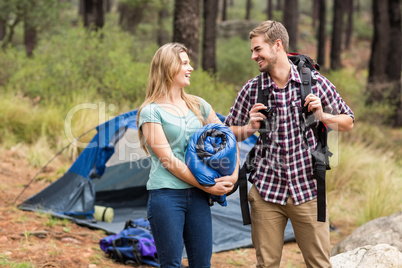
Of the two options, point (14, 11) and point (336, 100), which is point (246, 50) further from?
point (336, 100)

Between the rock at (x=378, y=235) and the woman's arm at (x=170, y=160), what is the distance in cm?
229

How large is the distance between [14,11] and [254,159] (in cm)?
1403

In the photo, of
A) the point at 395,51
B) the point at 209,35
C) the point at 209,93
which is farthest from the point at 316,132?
the point at 395,51

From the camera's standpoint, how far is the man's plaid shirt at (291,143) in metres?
2.81

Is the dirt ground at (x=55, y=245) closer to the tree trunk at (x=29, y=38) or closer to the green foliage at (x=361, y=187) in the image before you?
the green foliage at (x=361, y=187)

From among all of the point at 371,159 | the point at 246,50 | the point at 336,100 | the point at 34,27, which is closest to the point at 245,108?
the point at 336,100

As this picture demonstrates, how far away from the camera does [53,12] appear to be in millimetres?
15977

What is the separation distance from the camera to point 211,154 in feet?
8.72

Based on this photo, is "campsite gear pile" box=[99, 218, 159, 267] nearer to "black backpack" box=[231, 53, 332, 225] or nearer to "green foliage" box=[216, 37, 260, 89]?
"black backpack" box=[231, 53, 332, 225]

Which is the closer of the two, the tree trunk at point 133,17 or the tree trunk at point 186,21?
the tree trunk at point 186,21

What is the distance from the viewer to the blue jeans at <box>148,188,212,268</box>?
2.64 m

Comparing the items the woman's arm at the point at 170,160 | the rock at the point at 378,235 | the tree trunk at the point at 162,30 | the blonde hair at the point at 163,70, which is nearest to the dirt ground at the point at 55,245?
the rock at the point at 378,235

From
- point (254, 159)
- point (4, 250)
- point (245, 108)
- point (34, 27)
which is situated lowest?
point (4, 250)

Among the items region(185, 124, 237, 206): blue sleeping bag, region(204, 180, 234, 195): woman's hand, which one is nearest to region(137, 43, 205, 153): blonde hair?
region(185, 124, 237, 206): blue sleeping bag
